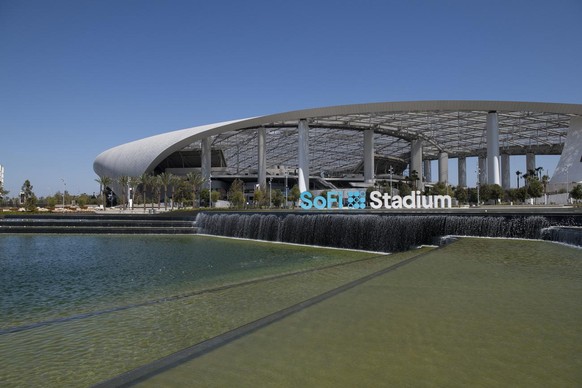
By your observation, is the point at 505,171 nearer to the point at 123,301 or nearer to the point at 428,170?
the point at 428,170

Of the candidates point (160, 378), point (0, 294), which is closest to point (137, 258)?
point (0, 294)

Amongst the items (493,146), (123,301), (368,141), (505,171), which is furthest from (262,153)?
(123,301)

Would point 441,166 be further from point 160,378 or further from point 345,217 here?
point 160,378

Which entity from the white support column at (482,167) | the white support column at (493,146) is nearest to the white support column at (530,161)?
the white support column at (482,167)

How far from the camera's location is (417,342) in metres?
5.01

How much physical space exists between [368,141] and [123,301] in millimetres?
66649

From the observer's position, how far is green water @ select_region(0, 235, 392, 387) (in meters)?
5.52

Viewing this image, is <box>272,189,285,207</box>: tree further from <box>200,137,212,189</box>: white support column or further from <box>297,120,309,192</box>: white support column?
<box>200,137,212,189</box>: white support column

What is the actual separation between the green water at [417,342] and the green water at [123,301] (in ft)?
5.01

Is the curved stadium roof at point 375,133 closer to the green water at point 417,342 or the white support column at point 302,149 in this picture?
the white support column at point 302,149

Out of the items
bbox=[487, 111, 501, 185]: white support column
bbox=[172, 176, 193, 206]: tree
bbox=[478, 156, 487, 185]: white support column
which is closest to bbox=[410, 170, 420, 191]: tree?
bbox=[487, 111, 501, 185]: white support column

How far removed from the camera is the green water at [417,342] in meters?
3.95

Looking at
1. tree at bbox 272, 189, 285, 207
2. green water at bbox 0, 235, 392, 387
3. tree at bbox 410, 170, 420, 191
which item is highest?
tree at bbox 410, 170, 420, 191

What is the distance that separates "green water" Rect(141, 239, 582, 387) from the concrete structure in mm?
56554
